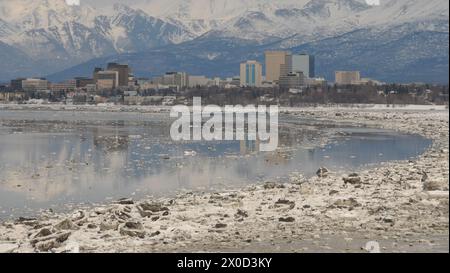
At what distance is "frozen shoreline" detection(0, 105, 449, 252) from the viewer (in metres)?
13.0

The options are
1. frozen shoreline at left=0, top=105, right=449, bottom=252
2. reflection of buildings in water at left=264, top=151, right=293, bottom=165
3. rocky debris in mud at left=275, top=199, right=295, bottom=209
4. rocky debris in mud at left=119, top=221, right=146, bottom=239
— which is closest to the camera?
frozen shoreline at left=0, top=105, right=449, bottom=252

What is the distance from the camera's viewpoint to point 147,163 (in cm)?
3147

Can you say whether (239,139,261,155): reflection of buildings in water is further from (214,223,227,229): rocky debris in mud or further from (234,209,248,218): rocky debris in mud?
(214,223,227,229): rocky debris in mud

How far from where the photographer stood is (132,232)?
14.2 metres

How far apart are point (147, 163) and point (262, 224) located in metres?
17.2

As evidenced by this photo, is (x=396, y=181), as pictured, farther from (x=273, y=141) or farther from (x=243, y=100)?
(x=243, y=100)

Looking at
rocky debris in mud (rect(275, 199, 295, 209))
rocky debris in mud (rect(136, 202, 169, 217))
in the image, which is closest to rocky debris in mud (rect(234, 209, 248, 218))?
rocky debris in mud (rect(275, 199, 295, 209))

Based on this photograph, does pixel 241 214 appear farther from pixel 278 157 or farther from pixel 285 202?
pixel 278 157

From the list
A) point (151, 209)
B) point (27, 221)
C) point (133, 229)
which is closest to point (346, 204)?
point (151, 209)

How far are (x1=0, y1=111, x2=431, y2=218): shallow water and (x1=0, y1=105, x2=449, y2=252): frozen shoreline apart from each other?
3601mm

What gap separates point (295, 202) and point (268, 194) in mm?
2205

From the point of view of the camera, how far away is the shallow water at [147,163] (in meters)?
22.4

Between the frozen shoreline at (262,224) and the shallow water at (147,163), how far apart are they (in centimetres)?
360

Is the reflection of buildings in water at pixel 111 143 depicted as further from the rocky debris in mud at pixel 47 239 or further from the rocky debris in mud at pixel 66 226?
the rocky debris in mud at pixel 47 239
